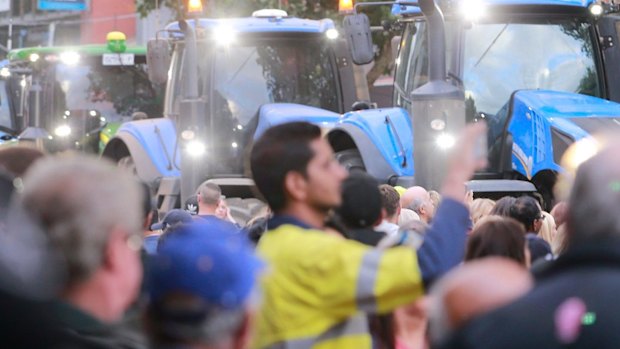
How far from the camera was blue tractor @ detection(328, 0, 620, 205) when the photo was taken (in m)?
11.8

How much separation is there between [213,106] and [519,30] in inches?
146

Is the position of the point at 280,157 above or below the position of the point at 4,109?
A: above

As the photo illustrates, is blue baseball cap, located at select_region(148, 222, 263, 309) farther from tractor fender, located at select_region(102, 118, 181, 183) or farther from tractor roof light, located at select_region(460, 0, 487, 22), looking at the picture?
tractor fender, located at select_region(102, 118, 181, 183)

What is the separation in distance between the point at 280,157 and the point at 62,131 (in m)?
17.5

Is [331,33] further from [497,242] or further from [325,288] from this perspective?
[325,288]

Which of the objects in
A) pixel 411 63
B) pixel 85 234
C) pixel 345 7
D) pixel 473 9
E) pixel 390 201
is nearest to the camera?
pixel 85 234

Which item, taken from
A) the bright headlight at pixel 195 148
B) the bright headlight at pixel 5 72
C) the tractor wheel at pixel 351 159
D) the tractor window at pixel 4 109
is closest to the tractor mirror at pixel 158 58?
the bright headlight at pixel 195 148

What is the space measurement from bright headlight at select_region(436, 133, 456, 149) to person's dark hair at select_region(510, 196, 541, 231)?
10.6 feet

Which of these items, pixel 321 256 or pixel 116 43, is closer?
pixel 321 256

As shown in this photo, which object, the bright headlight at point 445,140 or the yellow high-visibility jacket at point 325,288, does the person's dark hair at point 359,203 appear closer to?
the yellow high-visibility jacket at point 325,288

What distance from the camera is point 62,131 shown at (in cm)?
2131

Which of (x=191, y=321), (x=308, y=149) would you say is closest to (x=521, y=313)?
(x=191, y=321)

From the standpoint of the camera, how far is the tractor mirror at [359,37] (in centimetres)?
1219

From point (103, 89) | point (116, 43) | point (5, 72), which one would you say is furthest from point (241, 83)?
point (116, 43)
